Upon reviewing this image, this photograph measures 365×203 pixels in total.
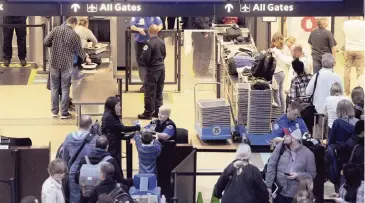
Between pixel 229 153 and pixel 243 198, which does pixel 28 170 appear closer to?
pixel 243 198

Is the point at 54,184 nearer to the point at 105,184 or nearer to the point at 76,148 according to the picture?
the point at 105,184

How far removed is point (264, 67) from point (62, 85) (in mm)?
3800

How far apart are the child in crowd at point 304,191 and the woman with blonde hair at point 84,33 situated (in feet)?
28.8

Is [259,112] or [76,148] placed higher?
[259,112]

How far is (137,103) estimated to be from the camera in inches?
814

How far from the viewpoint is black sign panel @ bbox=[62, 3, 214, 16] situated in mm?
12922

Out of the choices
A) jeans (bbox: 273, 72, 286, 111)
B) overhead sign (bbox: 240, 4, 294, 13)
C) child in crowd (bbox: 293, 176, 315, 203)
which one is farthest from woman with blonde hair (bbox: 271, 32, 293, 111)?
child in crowd (bbox: 293, 176, 315, 203)

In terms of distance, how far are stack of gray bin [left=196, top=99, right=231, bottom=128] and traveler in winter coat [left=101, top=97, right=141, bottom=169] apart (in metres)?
2.08

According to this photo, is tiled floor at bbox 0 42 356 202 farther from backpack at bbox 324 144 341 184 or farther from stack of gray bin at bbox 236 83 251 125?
backpack at bbox 324 144 341 184

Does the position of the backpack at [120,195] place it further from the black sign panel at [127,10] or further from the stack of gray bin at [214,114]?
the stack of gray bin at [214,114]

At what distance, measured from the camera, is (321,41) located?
2047 centimetres

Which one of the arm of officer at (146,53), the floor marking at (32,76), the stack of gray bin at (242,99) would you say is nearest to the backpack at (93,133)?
the stack of gray bin at (242,99)

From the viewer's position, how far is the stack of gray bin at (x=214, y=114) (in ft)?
54.8

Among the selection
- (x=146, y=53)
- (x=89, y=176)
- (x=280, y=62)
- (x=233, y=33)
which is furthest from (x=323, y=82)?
(x=89, y=176)
